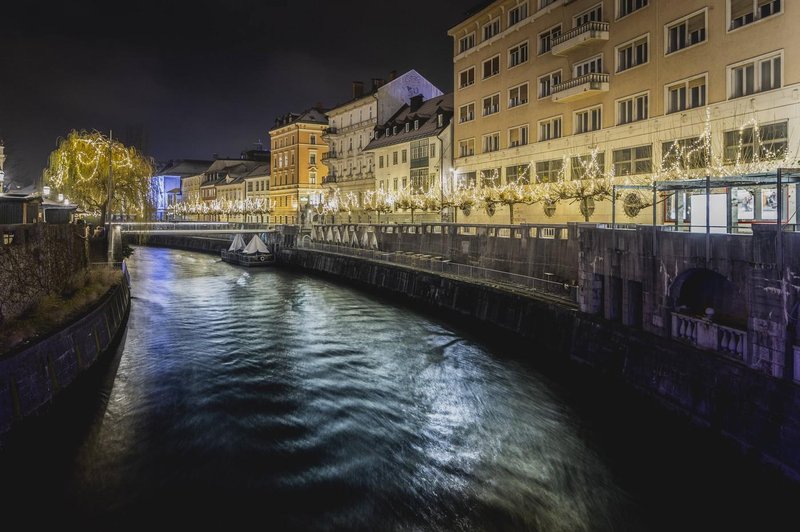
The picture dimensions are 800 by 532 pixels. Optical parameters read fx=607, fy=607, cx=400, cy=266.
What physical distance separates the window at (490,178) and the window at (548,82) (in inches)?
275

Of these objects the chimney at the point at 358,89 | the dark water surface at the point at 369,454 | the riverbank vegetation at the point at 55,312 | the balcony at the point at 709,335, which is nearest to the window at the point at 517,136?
the dark water surface at the point at 369,454

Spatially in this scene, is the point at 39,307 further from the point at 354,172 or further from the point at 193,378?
the point at 354,172

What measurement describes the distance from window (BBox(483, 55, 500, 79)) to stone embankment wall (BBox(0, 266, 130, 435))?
1444 inches

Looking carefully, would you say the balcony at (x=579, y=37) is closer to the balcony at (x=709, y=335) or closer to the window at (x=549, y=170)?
the window at (x=549, y=170)

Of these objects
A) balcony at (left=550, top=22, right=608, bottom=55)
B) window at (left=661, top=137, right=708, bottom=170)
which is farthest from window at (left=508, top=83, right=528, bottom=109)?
window at (left=661, top=137, right=708, bottom=170)

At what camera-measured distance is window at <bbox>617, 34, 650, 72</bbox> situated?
3444 centimetres

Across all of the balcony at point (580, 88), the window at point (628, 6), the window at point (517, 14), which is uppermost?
the window at point (517, 14)

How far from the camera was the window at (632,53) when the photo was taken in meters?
34.4

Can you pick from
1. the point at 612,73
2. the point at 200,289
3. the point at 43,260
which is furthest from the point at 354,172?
the point at 43,260

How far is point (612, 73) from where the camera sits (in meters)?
36.8

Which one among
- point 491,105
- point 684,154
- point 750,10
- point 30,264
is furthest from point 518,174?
point 30,264

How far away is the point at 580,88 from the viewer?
37.9 meters

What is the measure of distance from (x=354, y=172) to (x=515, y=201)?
4111 centimetres

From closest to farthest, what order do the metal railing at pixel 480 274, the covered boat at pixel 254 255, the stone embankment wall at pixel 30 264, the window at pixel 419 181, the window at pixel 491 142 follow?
the stone embankment wall at pixel 30 264, the metal railing at pixel 480 274, the window at pixel 491 142, the window at pixel 419 181, the covered boat at pixel 254 255
